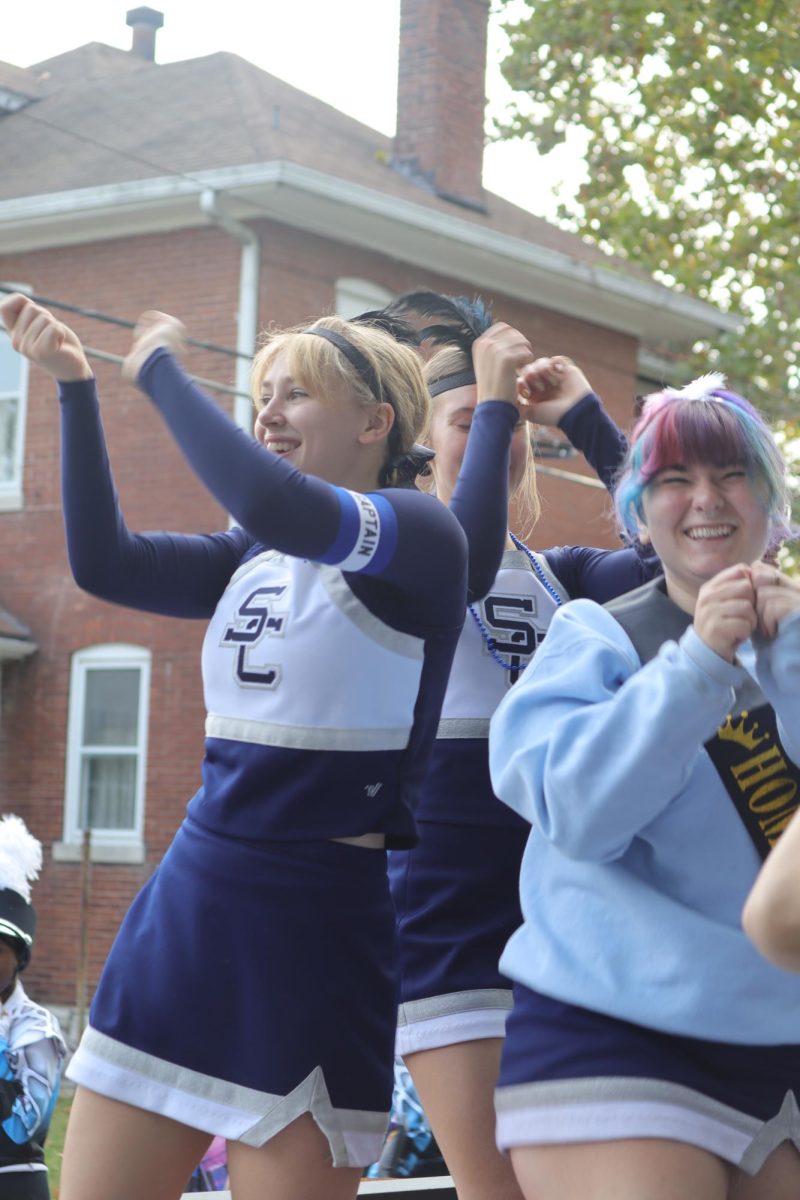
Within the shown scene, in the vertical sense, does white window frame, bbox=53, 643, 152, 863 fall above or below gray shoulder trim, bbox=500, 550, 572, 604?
below

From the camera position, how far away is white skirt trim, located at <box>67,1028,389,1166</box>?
257 cm

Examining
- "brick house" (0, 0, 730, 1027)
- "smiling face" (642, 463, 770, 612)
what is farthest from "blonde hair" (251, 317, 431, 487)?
"brick house" (0, 0, 730, 1027)

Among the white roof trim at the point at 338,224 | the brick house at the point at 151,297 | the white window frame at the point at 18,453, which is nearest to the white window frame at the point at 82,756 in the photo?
the brick house at the point at 151,297

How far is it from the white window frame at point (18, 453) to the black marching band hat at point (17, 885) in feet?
35.0

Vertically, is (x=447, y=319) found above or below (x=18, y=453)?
above

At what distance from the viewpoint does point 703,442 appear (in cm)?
246

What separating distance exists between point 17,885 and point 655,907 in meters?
4.12

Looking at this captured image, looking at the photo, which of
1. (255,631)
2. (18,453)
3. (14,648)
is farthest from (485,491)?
(18,453)

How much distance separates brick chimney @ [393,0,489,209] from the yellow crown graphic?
16.6 m

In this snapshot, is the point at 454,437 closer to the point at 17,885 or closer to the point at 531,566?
the point at 531,566

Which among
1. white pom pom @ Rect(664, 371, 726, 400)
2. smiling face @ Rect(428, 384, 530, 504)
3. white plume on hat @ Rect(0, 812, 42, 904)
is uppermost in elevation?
white pom pom @ Rect(664, 371, 726, 400)

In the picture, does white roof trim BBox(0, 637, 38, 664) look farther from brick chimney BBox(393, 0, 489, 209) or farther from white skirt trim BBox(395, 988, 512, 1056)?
white skirt trim BBox(395, 988, 512, 1056)

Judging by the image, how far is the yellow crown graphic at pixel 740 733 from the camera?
2338 mm

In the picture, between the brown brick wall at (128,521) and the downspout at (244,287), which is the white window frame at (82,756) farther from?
the downspout at (244,287)
